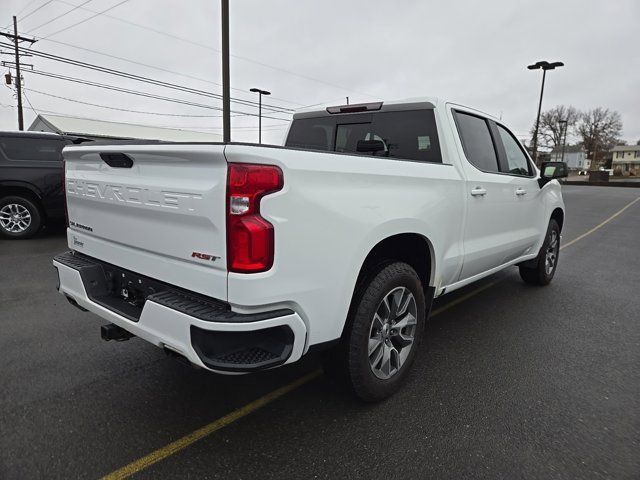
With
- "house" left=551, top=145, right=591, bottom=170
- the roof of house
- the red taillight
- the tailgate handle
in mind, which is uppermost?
the roof of house

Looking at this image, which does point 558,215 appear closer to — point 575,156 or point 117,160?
point 117,160

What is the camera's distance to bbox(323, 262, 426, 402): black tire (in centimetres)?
241

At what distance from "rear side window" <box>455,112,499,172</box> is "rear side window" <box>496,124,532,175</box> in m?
0.33

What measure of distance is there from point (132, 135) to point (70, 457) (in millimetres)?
31990

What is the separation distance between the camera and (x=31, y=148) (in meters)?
7.73

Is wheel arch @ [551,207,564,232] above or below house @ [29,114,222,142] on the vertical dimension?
below

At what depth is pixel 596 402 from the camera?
2.74 m

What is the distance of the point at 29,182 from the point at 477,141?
761 centimetres

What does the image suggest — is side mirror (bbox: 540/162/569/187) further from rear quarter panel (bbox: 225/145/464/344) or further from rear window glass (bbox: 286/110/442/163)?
rear quarter panel (bbox: 225/145/464/344)

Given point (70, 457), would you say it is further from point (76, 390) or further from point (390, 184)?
point (390, 184)

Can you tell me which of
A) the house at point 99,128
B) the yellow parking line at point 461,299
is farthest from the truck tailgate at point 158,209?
the house at point 99,128

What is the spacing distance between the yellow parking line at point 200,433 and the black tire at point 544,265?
3.50 m

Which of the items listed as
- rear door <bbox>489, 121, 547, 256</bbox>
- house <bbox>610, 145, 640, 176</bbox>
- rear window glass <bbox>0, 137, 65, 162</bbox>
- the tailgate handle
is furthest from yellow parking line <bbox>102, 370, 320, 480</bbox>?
house <bbox>610, 145, 640, 176</bbox>

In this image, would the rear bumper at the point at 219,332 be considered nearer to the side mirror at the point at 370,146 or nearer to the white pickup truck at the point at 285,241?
the white pickup truck at the point at 285,241
